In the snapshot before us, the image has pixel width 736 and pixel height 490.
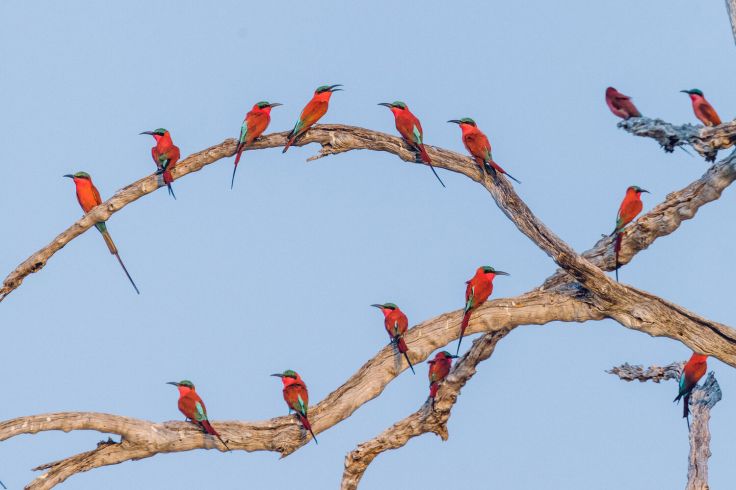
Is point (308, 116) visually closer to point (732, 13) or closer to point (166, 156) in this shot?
point (166, 156)

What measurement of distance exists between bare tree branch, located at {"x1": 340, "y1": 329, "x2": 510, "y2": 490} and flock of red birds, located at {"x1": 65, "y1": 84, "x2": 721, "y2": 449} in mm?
109

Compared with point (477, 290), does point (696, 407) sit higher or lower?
lower

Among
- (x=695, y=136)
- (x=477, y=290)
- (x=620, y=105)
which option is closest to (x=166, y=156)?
(x=477, y=290)

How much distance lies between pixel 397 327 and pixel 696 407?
2.95 metres

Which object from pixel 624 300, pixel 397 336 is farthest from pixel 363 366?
pixel 624 300

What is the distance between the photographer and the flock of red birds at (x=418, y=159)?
9.65 meters

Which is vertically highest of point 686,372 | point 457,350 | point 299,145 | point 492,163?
point 299,145

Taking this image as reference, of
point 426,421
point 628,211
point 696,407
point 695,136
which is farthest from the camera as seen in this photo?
point 696,407

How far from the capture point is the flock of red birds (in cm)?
965

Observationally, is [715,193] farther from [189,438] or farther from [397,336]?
[189,438]

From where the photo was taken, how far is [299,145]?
10117 millimetres

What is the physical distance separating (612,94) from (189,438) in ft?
14.5

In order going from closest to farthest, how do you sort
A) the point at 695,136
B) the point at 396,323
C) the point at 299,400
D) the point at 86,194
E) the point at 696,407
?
the point at 695,136 < the point at 299,400 < the point at 396,323 < the point at 696,407 < the point at 86,194

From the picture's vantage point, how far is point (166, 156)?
10086 mm
